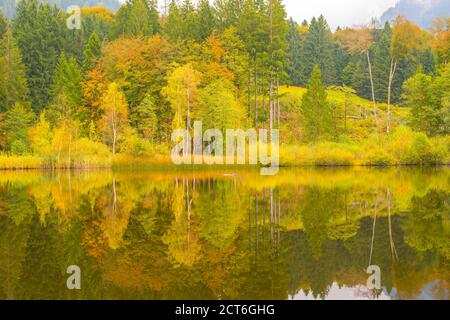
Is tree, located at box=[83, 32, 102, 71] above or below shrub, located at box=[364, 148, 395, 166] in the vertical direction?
above

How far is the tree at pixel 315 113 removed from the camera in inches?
1968

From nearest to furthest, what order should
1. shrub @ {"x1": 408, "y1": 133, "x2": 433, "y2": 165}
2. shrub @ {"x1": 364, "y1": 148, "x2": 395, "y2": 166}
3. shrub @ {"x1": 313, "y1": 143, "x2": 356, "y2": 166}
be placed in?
shrub @ {"x1": 408, "y1": 133, "x2": 433, "y2": 165}, shrub @ {"x1": 313, "y1": 143, "x2": 356, "y2": 166}, shrub @ {"x1": 364, "y1": 148, "x2": 395, "y2": 166}

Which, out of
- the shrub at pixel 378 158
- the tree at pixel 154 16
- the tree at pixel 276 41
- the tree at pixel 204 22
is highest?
the tree at pixel 154 16

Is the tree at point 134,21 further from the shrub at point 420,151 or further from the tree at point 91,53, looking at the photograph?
the shrub at point 420,151

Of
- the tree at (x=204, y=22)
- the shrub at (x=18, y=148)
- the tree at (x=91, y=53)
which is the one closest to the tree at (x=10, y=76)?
the tree at (x=91, y=53)

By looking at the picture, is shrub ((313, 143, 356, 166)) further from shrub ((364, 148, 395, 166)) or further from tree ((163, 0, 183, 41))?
tree ((163, 0, 183, 41))

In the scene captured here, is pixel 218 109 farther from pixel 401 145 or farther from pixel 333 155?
pixel 401 145

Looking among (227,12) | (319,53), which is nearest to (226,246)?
(227,12)

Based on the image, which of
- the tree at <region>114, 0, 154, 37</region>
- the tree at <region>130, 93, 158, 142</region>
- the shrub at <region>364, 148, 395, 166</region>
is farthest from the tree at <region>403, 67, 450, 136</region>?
the tree at <region>114, 0, 154, 37</region>

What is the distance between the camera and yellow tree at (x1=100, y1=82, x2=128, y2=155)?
151ft

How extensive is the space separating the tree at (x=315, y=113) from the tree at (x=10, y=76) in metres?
32.9

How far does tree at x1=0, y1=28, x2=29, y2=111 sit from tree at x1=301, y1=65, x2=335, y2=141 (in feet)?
108
